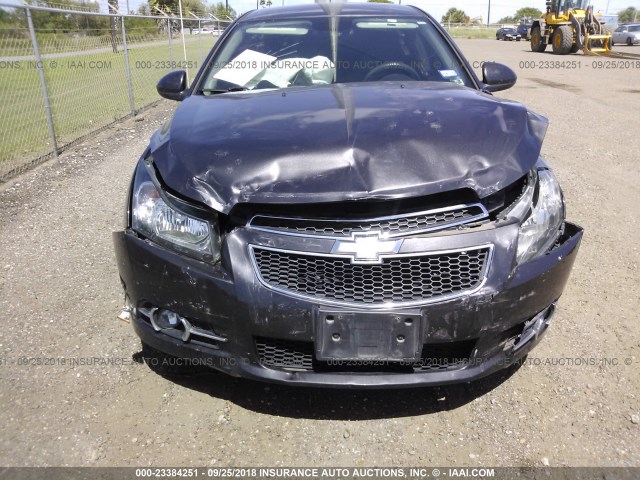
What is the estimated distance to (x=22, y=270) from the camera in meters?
3.56

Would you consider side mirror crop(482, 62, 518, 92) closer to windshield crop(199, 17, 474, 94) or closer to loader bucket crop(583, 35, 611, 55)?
windshield crop(199, 17, 474, 94)

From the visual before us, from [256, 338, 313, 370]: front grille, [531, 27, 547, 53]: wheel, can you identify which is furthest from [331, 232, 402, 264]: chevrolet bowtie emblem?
[531, 27, 547, 53]: wheel

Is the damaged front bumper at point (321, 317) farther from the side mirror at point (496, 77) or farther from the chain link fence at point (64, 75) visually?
the chain link fence at point (64, 75)

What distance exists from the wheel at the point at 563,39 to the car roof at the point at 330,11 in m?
21.3

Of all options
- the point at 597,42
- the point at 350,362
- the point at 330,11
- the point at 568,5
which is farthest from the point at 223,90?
the point at 568,5

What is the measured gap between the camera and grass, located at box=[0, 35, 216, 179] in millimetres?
6754

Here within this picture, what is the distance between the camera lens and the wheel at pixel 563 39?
861 inches

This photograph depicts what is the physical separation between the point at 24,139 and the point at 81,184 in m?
2.47

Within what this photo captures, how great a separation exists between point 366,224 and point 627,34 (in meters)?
37.6

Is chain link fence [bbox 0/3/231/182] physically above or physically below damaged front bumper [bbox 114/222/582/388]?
above

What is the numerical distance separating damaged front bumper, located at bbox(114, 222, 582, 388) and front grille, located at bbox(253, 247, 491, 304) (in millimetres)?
32

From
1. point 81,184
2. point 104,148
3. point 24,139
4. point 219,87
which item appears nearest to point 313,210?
point 219,87

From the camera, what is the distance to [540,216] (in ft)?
6.95

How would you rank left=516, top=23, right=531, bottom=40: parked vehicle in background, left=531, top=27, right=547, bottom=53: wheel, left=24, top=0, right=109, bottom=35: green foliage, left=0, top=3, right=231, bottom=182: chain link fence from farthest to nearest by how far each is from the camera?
left=516, top=23, right=531, bottom=40: parked vehicle in background → left=531, top=27, right=547, bottom=53: wheel → left=24, top=0, right=109, bottom=35: green foliage → left=0, top=3, right=231, bottom=182: chain link fence
